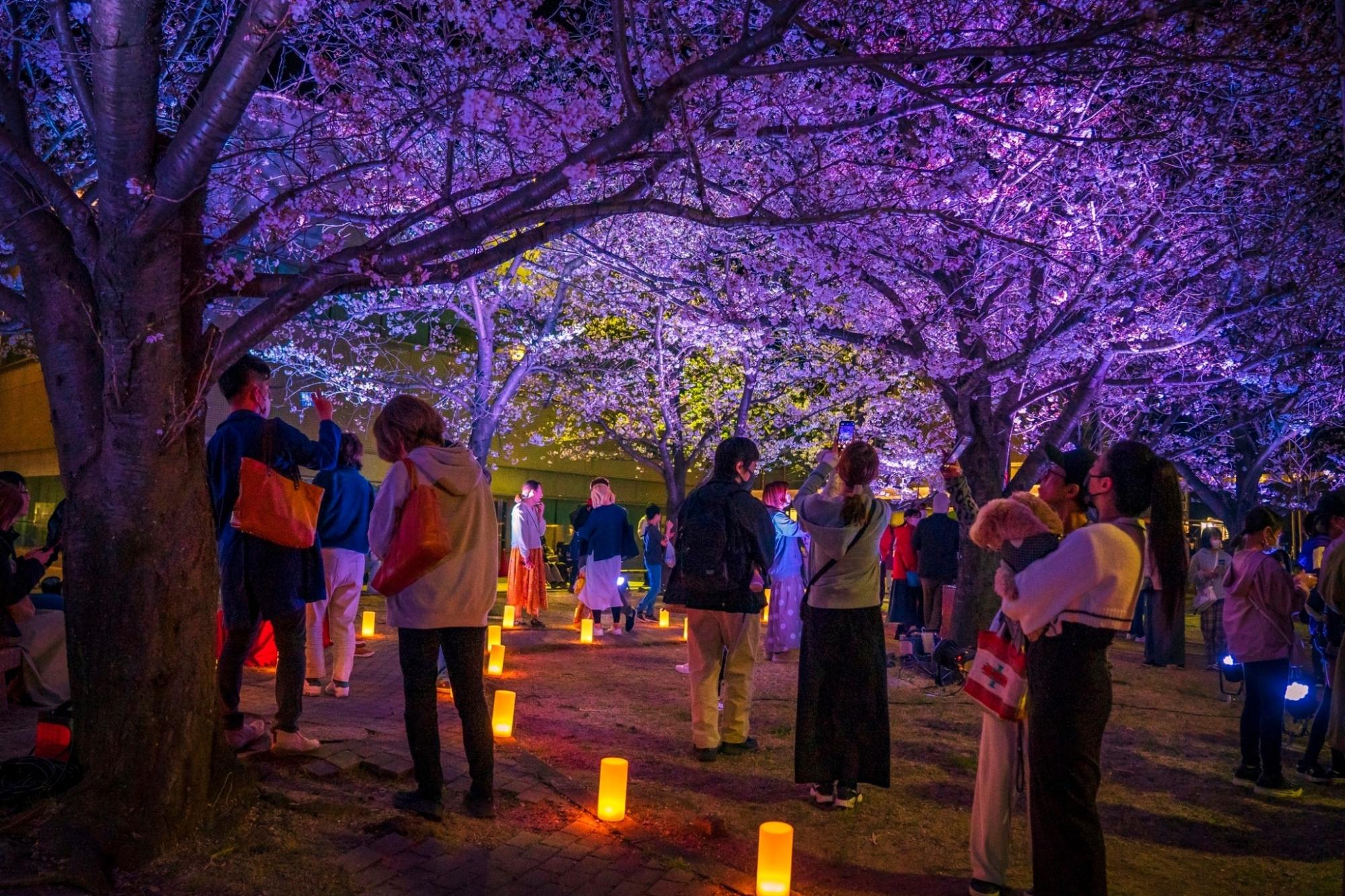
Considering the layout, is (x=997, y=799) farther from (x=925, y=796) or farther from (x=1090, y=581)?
(x=925, y=796)

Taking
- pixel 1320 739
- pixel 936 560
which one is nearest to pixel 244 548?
pixel 1320 739

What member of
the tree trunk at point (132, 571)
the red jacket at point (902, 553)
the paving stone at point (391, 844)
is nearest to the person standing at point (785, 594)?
the red jacket at point (902, 553)

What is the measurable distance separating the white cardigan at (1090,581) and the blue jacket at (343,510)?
5067 mm

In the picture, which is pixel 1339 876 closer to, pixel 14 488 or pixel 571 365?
pixel 14 488

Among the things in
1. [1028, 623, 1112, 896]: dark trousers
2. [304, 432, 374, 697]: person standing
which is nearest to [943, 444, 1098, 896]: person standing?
[1028, 623, 1112, 896]: dark trousers

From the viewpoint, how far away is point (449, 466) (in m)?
4.30

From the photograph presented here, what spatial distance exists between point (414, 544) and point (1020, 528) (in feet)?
8.90

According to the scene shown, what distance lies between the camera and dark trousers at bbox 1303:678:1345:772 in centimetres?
635

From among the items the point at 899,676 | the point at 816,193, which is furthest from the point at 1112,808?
the point at 816,193

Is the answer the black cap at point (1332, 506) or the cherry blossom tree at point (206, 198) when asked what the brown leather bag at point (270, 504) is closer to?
the cherry blossom tree at point (206, 198)

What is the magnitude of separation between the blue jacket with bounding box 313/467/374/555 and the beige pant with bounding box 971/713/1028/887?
15.9ft

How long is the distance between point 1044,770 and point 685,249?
1119 cm

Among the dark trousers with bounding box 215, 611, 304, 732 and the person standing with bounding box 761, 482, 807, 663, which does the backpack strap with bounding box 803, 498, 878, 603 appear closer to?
the dark trousers with bounding box 215, 611, 304, 732

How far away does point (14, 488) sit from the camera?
21.2 feet
